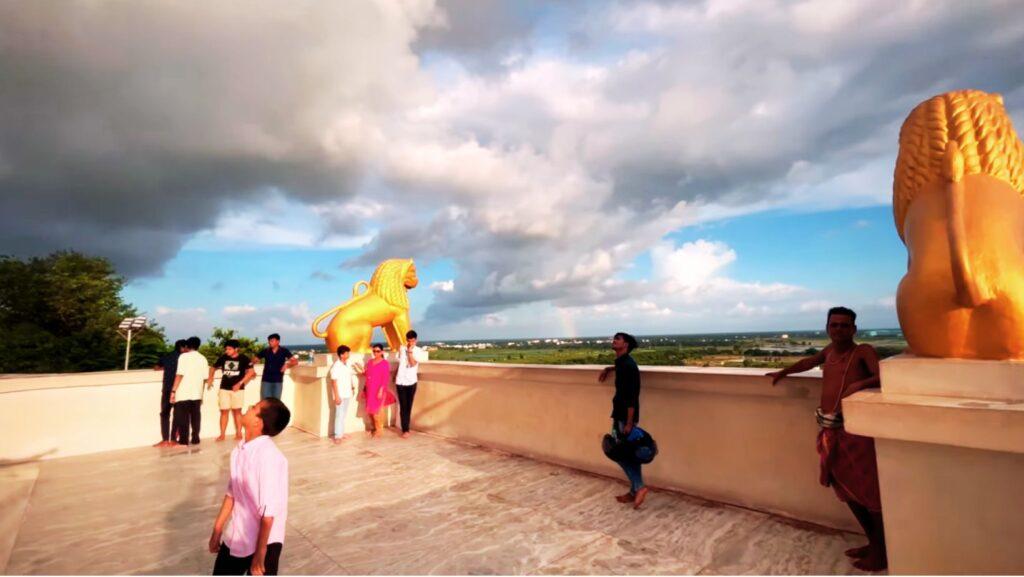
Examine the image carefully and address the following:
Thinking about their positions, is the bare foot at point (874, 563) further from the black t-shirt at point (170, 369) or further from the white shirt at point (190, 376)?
the black t-shirt at point (170, 369)

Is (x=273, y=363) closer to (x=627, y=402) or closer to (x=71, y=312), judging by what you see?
(x=627, y=402)

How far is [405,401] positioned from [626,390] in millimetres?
4000

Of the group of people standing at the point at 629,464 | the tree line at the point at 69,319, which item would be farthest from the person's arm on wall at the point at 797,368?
the tree line at the point at 69,319

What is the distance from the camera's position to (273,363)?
6867mm

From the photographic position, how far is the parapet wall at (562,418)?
3561 mm

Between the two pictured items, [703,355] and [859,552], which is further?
[703,355]

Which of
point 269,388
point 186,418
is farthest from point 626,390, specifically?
point 186,418

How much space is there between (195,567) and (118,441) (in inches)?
192

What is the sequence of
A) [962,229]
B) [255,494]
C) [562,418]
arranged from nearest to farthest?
[255,494] < [962,229] < [562,418]

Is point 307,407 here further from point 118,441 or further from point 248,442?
point 248,442

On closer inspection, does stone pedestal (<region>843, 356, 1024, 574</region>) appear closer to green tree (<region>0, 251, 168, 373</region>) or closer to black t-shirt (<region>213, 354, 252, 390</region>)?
black t-shirt (<region>213, 354, 252, 390</region>)

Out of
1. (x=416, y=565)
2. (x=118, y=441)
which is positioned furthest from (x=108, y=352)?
(x=416, y=565)

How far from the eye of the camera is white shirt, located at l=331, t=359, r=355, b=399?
6733mm

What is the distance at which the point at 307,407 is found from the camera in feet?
24.8
